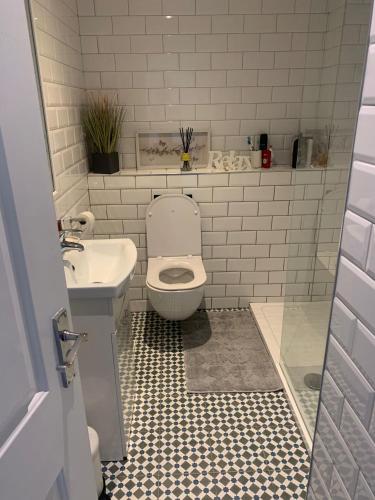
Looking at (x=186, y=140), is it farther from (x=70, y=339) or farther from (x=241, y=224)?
(x=70, y=339)

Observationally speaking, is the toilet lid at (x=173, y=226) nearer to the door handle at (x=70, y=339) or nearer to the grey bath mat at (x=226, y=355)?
the grey bath mat at (x=226, y=355)

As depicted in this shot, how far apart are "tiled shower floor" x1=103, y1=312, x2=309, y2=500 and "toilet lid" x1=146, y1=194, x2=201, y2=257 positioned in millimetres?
812

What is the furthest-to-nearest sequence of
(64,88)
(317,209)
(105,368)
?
(317,209), (64,88), (105,368)

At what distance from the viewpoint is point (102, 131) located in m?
2.46

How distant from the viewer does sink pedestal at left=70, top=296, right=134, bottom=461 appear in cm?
149

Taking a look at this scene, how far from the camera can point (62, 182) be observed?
1.96 meters

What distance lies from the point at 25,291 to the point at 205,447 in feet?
4.90

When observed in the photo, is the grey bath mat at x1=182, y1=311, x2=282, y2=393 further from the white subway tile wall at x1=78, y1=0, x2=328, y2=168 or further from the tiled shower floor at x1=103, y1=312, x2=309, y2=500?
the white subway tile wall at x1=78, y1=0, x2=328, y2=168

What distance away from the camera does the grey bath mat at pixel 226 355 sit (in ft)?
7.09

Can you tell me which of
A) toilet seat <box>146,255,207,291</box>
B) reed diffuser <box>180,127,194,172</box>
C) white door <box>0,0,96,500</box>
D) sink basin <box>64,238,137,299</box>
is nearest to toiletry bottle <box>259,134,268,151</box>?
reed diffuser <box>180,127,194,172</box>

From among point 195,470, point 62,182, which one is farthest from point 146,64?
point 195,470

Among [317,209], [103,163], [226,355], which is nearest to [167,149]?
[103,163]

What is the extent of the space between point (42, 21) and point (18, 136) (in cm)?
152

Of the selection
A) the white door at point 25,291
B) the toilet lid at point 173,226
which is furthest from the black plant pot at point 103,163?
the white door at point 25,291
